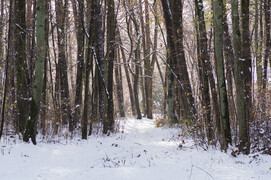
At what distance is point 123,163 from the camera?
579 centimetres

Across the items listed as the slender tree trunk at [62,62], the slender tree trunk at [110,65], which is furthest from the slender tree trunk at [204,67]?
the slender tree trunk at [62,62]

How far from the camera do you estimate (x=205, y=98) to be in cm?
677

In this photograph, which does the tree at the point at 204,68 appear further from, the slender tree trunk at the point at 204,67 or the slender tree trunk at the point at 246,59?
the slender tree trunk at the point at 246,59

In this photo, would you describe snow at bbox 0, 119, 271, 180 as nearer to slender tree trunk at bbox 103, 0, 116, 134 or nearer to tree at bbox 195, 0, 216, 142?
tree at bbox 195, 0, 216, 142

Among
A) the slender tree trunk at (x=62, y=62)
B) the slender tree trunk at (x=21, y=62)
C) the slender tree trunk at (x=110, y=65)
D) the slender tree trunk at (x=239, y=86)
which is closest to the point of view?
the slender tree trunk at (x=239, y=86)

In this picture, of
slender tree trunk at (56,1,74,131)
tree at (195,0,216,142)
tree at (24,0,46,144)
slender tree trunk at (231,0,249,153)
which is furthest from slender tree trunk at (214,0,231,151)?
slender tree trunk at (56,1,74,131)

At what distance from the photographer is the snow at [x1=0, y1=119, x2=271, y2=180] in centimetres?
456

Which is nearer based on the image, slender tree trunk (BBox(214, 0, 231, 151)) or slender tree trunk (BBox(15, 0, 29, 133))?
slender tree trunk (BBox(214, 0, 231, 151))

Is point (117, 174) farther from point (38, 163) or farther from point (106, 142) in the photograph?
point (106, 142)

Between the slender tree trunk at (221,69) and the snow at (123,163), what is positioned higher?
the slender tree trunk at (221,69)

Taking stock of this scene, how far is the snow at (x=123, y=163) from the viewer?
4.56 metres

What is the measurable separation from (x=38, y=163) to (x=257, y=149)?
16.0 feet

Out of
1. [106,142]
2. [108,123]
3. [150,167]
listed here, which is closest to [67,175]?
[150,167]

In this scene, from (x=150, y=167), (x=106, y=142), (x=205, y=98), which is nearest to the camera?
(x=150, y=167)
